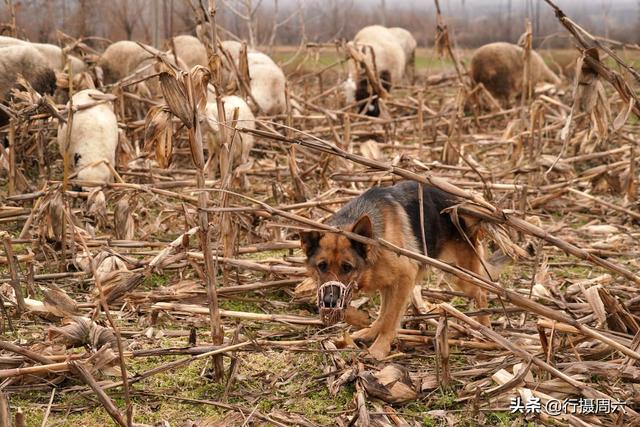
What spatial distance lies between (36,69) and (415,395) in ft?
20.9

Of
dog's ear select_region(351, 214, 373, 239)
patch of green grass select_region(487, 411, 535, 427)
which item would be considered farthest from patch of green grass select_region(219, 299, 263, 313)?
patch of green grass select_region(487, 411, 535, 427)

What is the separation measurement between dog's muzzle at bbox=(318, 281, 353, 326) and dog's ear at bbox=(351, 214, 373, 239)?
317mm

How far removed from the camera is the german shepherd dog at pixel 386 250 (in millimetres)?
4414

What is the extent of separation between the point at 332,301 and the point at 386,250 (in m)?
0.59

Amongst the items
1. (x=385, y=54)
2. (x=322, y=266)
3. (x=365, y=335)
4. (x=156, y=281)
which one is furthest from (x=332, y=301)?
(x=385, y=54)

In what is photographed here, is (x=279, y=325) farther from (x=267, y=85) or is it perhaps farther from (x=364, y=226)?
(x=267, y=85)

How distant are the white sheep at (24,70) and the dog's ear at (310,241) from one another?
4697mm

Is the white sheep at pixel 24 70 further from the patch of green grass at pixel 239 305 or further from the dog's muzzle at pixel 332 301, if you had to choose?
the dog's muzzle at pixel 332 301

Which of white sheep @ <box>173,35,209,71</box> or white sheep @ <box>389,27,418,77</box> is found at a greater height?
white sheep @ <box>173,35,209,71</box>

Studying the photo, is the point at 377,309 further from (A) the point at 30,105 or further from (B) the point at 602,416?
(A) the point at 30,105

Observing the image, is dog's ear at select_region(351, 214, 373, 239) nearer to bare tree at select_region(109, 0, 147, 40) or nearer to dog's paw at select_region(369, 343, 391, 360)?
dog's paw at select_region(369, 343, 391, 360)

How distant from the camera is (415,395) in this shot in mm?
3766

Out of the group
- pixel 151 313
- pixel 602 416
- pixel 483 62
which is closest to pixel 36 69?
pixel 151 313

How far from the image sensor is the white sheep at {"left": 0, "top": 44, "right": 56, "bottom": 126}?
8.10m
